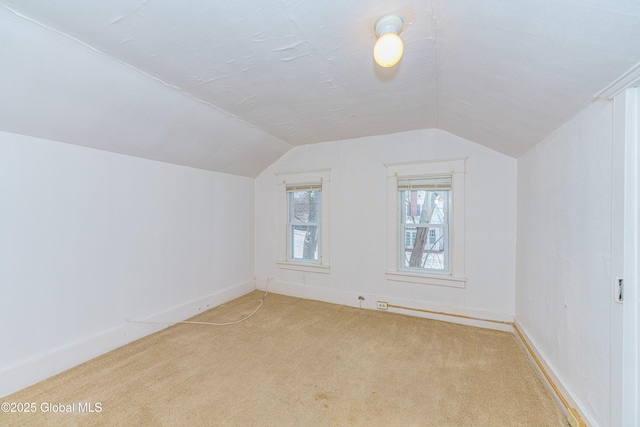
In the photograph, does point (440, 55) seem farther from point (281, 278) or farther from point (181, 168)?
point (281, 278)

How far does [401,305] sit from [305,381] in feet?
5.81

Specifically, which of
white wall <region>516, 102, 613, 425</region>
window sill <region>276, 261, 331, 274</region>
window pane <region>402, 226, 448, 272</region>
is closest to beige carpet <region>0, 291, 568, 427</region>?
white wall <region>516, 102, 613, 425</region>

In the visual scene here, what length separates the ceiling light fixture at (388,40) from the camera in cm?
121

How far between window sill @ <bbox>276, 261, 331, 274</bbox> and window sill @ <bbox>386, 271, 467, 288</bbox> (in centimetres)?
92

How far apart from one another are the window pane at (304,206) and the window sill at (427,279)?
140cm

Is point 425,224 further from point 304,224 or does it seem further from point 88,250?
point 88,250

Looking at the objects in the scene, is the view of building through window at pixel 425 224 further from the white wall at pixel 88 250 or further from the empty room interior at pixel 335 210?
the white wall at pixel 88 250

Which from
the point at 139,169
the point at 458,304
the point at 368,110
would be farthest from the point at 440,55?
the point at 139,169

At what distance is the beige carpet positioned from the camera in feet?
5.44

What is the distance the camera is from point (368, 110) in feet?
8.38

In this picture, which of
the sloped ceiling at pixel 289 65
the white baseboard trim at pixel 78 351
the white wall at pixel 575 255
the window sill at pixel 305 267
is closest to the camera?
the sloped ceiling at pixel 289 65

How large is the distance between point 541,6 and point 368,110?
5.41 ft

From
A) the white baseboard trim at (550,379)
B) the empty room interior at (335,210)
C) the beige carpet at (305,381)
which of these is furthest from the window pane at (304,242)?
the white baseboard trim at (550,379)

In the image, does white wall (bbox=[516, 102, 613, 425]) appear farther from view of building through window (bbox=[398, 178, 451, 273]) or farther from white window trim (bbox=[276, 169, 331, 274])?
white window trim (bbox=[276, 169, 331, 274])
